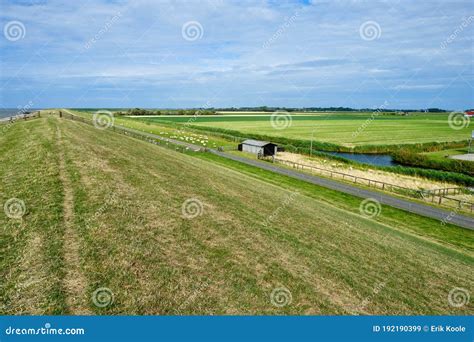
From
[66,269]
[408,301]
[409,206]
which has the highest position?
[66,269]

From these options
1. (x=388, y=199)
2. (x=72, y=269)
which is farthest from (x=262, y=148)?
(x=72, y=269)

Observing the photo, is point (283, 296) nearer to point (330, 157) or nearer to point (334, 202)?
point (334, 202)

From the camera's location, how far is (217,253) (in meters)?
12.4

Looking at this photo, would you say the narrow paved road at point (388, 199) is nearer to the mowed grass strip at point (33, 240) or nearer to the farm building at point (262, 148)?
the farm building at point (262, 148)

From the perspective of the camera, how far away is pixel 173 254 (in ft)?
38.3

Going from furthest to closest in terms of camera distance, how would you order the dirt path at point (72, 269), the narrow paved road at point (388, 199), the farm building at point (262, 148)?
the farm building at point (262, 148), the narrow paved road at point (388, 199), the dirt path at point (72, 269)

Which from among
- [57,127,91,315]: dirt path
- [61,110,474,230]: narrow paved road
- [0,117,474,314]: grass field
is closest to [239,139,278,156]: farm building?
[61,110,474,230]: narrow paved road

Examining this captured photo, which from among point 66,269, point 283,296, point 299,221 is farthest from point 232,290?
point 299,221

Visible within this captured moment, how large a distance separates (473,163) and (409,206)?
41.1m

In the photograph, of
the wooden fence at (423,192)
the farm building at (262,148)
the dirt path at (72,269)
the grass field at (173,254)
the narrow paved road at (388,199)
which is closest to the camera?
the dirt path at (72,269)

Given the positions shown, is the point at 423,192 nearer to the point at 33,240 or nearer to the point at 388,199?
the point at 388,199

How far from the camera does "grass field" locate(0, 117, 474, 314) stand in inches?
379

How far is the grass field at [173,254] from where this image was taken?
31.6 ft

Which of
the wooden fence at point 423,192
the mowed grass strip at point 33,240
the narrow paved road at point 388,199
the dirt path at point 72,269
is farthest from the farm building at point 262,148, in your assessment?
the dirt path at point 72,269
